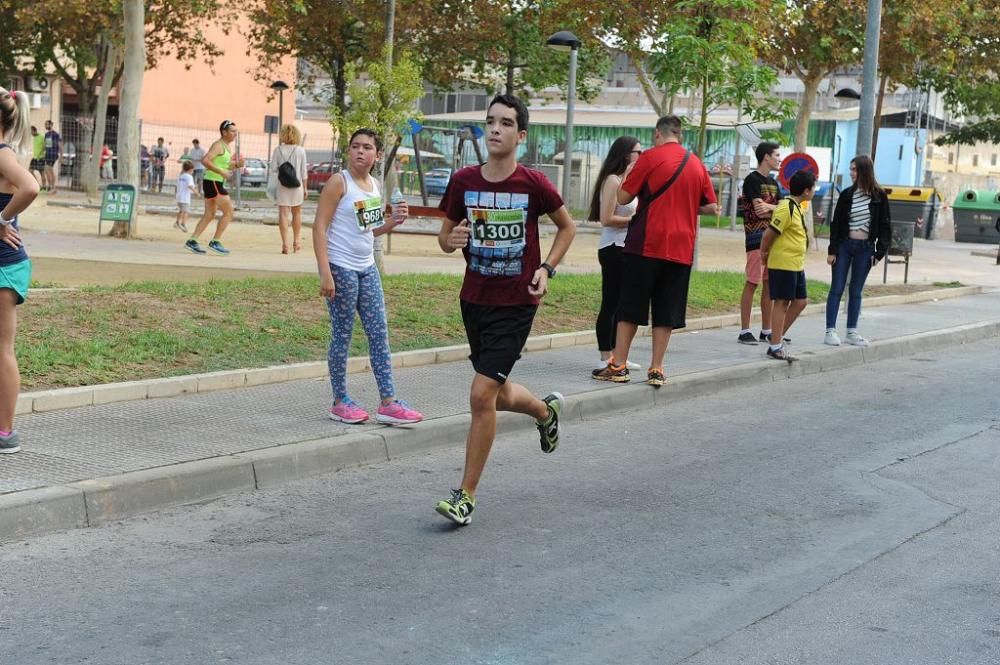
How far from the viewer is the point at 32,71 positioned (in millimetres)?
47375

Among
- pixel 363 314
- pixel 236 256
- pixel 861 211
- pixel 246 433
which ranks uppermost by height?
pixel 861 211

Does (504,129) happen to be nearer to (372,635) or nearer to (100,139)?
(372,635)

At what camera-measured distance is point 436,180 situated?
4281 cm

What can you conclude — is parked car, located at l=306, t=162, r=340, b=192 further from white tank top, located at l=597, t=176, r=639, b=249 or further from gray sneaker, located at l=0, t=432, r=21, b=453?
gray sneaker, located at l=0, t=432, r=21, b=453

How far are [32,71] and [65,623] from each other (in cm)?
4623

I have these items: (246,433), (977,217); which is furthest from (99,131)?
(246,433)

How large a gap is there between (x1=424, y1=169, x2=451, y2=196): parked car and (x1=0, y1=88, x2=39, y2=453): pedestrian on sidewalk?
3365 centimetres

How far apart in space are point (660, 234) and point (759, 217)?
311cm

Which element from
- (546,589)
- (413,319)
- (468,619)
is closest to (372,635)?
(468,619)

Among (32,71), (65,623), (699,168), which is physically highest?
(32,71)

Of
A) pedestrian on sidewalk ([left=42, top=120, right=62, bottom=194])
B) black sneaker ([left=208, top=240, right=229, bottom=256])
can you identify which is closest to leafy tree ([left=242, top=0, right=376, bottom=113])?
pedestrian on sidewalk ([left=42, top=120, right=62, bottom=194])

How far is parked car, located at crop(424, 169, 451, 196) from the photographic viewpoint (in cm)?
4134

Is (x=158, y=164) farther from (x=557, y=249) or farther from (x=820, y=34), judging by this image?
(x=557, y=249)

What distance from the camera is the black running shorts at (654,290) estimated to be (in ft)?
32.6
